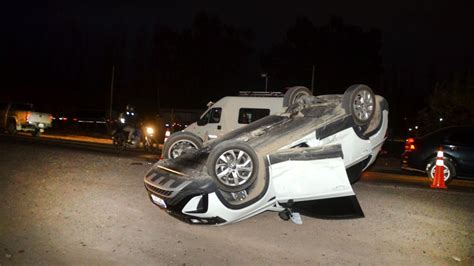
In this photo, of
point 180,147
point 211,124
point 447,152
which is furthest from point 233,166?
point 211,124

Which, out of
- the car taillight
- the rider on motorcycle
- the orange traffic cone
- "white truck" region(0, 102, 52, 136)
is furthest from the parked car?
"white truck" region(0, 102, 52, 136)

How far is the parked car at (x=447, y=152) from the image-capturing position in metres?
11.6

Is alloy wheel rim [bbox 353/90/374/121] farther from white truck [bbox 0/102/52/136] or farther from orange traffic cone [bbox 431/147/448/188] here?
white truck [bbox 0/102/52/136]

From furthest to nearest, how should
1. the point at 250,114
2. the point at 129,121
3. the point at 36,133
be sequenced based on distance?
1. the point at 36,133
2. the point at 129,121
3. the point at 250,114

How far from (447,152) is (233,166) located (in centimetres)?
782

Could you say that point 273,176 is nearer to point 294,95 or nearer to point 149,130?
point 294,95

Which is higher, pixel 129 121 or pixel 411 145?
pixel 411 145

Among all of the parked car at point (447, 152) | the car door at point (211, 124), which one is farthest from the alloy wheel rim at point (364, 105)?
the car door at point (211, 124)

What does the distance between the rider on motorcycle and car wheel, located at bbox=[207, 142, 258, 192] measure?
39.0 ft

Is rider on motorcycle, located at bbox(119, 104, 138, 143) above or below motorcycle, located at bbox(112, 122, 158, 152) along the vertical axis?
above

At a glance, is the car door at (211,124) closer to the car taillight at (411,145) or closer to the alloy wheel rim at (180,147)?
the car taillight at (411,145)

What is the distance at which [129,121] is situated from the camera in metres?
17.5

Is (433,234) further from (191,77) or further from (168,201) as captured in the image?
(191,77)

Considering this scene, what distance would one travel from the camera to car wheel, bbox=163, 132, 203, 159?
7589 mm
